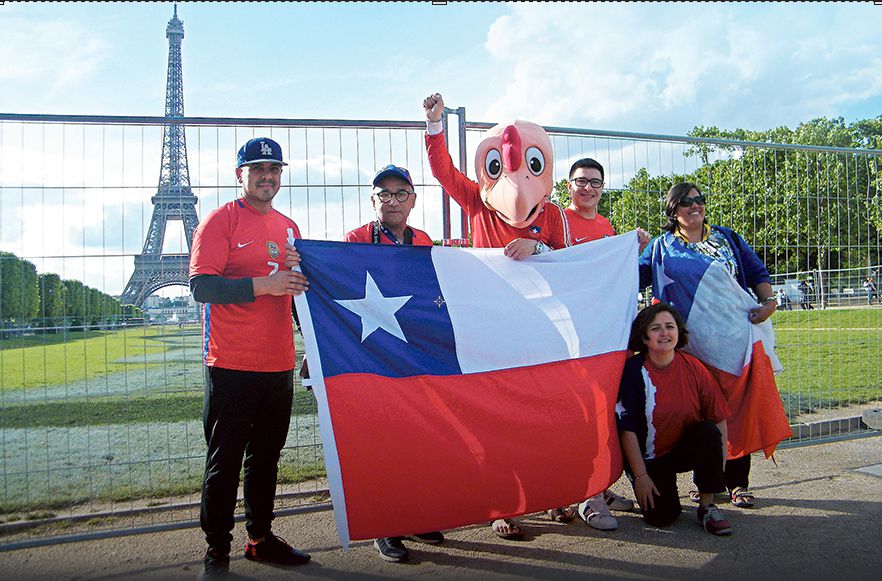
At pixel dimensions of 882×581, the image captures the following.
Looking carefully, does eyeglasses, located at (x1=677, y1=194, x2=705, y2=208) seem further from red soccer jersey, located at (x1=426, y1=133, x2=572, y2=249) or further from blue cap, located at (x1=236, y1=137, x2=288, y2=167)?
blue cap, located at (x1=236, y1=137, x2=288, y2=167)

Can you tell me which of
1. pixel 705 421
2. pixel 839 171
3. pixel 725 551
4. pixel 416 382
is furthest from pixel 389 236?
pixel 839 171

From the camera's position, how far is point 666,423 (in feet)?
13.1

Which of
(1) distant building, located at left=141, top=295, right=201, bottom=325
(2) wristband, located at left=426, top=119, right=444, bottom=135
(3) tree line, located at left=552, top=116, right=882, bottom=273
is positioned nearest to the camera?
(2) wristband, located at left=426, top=119, right=444, bottom=135

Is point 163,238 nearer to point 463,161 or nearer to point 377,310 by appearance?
point 377,310

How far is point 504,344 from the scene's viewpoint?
12.3 ft

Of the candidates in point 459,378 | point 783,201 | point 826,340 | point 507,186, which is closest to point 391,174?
point 507,186

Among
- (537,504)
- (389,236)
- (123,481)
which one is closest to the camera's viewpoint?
(537,504)

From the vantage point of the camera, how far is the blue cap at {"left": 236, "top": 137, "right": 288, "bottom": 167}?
3.53 metres

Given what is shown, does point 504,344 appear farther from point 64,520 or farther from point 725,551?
point 64,520

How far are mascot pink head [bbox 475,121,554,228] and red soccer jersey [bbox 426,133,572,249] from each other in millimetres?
77

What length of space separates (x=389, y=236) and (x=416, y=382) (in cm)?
94

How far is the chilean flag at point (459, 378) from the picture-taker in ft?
11.1

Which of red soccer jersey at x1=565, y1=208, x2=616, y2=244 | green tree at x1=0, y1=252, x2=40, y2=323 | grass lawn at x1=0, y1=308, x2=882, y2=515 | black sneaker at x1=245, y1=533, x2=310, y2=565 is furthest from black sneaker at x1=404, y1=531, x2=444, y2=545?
green tree at x1=0, y1=252, x2=40, y2=323

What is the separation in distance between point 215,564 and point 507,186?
2680 millimetres
